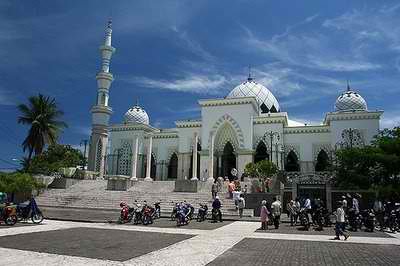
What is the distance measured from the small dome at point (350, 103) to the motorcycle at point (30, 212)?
3257 cm

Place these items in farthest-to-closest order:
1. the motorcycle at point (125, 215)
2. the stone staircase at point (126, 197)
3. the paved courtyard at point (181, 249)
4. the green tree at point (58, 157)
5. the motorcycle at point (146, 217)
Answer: the green tree at point (58, 157) → the stone staircase at point (126, 197) → the motorcycle at point (125, 215) → the motorcycle at point (146, 217) → the paved courtyard at point (181, 249)

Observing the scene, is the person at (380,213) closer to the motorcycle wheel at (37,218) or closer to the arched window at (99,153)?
the motorcycle wheel at (37,218)

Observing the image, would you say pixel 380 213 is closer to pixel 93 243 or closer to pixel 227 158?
pixel 93 243

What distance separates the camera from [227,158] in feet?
132

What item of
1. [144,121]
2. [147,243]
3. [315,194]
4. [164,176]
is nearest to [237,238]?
[147,243]

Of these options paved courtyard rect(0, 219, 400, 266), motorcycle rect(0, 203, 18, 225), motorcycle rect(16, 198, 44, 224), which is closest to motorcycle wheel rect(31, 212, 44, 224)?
motorcycle rect(16, 198, 44, 224)

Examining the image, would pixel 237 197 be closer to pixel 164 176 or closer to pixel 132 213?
pixel 132 213

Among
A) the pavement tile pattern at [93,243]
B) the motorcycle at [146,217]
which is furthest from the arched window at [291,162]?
the pavement tile pattern at [93,243]

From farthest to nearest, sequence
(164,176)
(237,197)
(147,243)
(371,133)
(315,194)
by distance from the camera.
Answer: (164,176) → (371,133) → (315,194) → (237,197) → (147,243)

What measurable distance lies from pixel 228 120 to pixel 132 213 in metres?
24.1

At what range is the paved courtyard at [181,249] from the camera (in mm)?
7363

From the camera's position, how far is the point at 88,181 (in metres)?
31.4

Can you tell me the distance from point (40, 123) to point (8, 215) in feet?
72.9

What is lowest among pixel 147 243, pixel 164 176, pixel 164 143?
pixel 147 243
